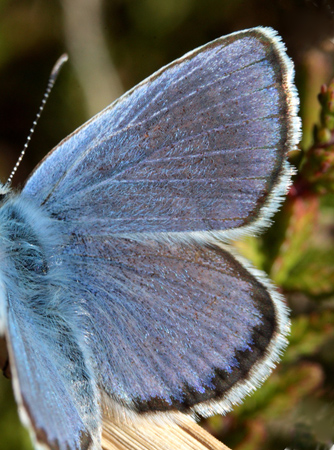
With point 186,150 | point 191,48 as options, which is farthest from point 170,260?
point 191,48

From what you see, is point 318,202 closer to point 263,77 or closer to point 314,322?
point 314,322

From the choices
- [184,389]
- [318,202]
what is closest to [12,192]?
[184,389]

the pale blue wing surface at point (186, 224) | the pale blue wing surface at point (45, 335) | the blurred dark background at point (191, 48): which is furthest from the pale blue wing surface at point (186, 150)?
the blurred dark background at point (191, 48)

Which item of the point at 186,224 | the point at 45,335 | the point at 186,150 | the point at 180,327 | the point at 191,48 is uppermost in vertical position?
the point at 191,48

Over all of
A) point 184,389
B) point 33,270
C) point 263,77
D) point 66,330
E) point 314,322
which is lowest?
point 314,322

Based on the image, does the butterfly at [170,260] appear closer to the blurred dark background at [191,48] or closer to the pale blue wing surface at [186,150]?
the pale blue wing surface at [186,150]

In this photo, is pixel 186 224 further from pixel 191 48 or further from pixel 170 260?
pixel 191 48
